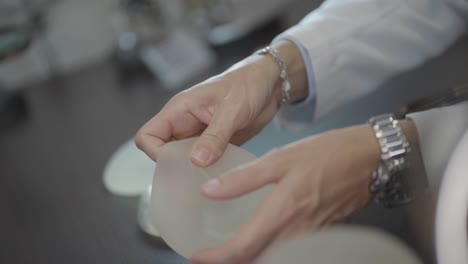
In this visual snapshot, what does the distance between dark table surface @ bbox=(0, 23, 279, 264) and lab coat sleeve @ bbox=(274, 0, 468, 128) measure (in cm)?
25

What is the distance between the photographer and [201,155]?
469 mm

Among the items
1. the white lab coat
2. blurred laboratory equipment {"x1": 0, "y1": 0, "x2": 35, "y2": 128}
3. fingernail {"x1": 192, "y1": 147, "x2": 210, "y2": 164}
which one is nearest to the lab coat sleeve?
the white lab coat

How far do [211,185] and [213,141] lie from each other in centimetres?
7

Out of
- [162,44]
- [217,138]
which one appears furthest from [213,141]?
[162,44]

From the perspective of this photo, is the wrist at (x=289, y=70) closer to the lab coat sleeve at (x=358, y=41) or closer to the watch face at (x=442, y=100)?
the lab coat sleeve at (x=358, y=41)

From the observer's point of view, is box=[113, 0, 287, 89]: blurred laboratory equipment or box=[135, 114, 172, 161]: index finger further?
box=[113, 0, 287, 89]: blurred laboratory equipment

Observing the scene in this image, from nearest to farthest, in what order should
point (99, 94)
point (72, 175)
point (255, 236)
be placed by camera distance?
point (255, 236) < point (72, 175) < point (99, 94)

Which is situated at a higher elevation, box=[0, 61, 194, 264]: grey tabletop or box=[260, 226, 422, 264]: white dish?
box=[260, 226, 422, 264]: white dish

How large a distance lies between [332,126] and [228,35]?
0.49 m

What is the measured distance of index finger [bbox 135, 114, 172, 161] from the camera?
542mm

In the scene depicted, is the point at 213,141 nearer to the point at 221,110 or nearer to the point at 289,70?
the point at 221,110

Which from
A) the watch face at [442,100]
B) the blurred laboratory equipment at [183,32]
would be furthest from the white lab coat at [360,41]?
the blurred laboratory equipment at [183,32]

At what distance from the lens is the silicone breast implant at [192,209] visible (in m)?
0.44

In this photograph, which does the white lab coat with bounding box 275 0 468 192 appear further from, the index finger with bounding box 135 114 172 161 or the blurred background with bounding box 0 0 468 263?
the index finger with bounding box 135 114 172 161
